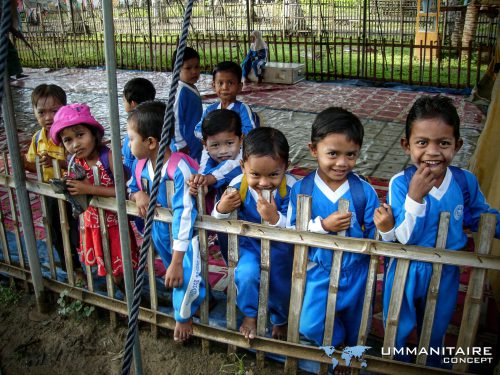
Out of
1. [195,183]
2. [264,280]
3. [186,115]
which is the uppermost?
[186,115]

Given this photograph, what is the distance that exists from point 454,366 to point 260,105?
6.80 meters

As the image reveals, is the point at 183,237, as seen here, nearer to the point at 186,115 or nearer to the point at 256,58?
the point at 186,115

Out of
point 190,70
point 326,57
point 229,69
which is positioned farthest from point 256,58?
point 229,69

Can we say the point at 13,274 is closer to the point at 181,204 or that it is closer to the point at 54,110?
the point at 54,110

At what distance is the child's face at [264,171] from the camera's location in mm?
2232

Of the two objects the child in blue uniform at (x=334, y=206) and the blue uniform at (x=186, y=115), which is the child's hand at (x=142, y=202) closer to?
the child in blue uniform at (x=334, y=206)

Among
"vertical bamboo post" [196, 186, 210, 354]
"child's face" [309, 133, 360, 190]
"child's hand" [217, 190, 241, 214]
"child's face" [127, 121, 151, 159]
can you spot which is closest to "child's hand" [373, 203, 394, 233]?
"child's face" [309, 133, 360, 190]

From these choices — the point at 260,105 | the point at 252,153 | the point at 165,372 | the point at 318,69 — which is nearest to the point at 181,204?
the point at 252,153

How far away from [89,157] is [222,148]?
0.81m

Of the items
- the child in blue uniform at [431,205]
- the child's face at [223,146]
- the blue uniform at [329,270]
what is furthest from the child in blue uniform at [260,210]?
the child in blue uniform at [431,205]

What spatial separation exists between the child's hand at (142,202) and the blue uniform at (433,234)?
1.19 m

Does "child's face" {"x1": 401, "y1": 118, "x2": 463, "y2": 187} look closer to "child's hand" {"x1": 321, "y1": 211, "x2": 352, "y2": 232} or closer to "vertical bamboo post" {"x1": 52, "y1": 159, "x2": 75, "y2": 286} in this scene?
"child's hand" {"x1": 321, "y1": 211, "x2": 352, "y2": 232}

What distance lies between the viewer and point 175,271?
2312 mm

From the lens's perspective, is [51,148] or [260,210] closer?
[260,210]
